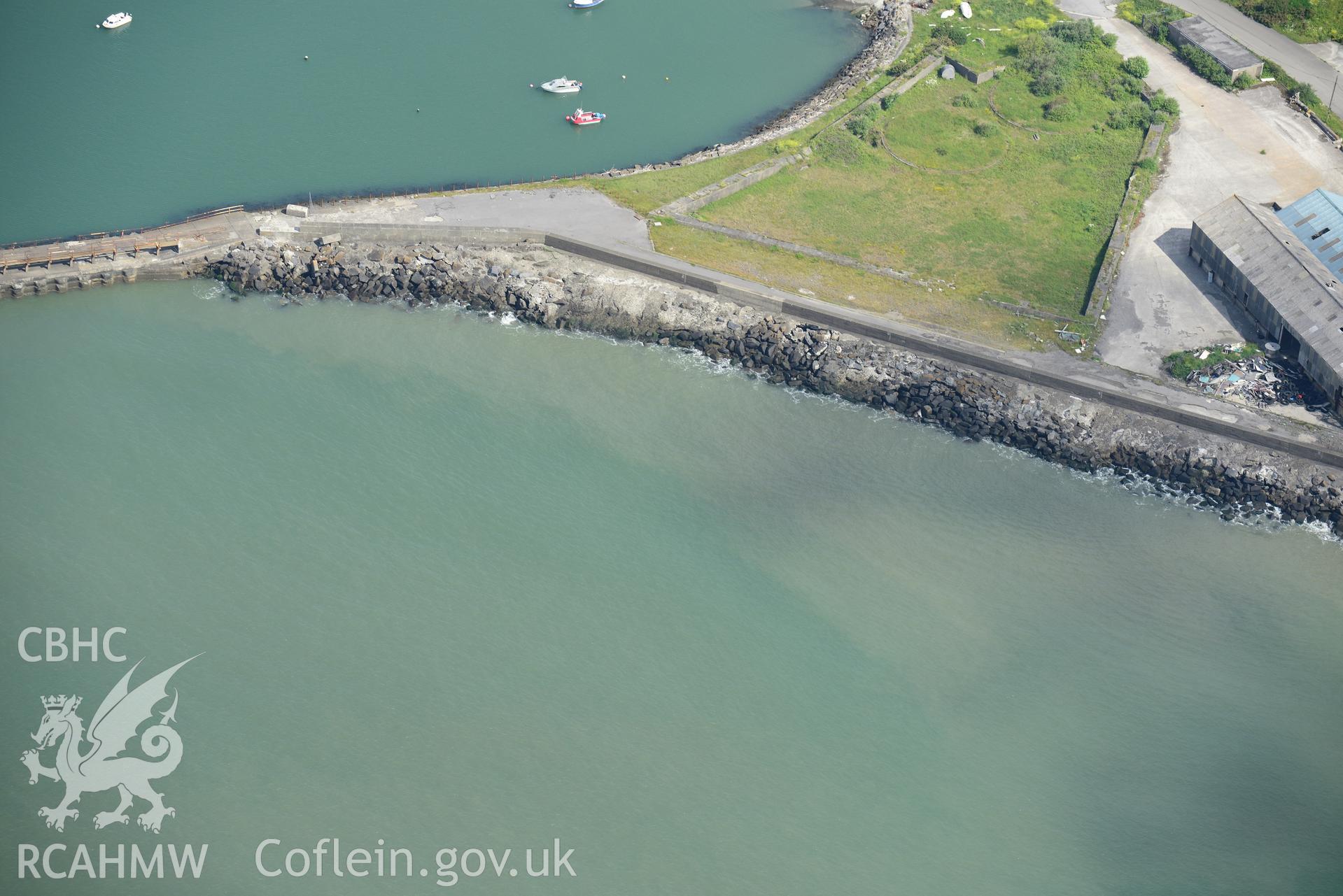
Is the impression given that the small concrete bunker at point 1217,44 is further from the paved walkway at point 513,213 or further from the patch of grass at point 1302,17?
the paved walkway at point 513,213

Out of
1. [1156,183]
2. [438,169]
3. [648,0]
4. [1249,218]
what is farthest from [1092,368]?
[648,0]

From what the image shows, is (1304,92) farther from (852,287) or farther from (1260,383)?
(852,287)

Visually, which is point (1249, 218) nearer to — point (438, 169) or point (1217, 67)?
point (1217, 67)

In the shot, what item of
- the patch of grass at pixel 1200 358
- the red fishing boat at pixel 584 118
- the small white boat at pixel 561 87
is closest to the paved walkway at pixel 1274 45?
the patch of grass at pixel 1200 358

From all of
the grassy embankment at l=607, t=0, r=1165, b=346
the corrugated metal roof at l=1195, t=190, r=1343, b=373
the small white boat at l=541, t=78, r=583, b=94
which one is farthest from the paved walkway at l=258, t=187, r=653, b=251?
the corrugated metal roof at l=1195, t=190, r=1343, b=373

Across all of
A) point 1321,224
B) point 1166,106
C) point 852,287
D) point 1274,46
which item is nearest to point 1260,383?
point 1321,224
